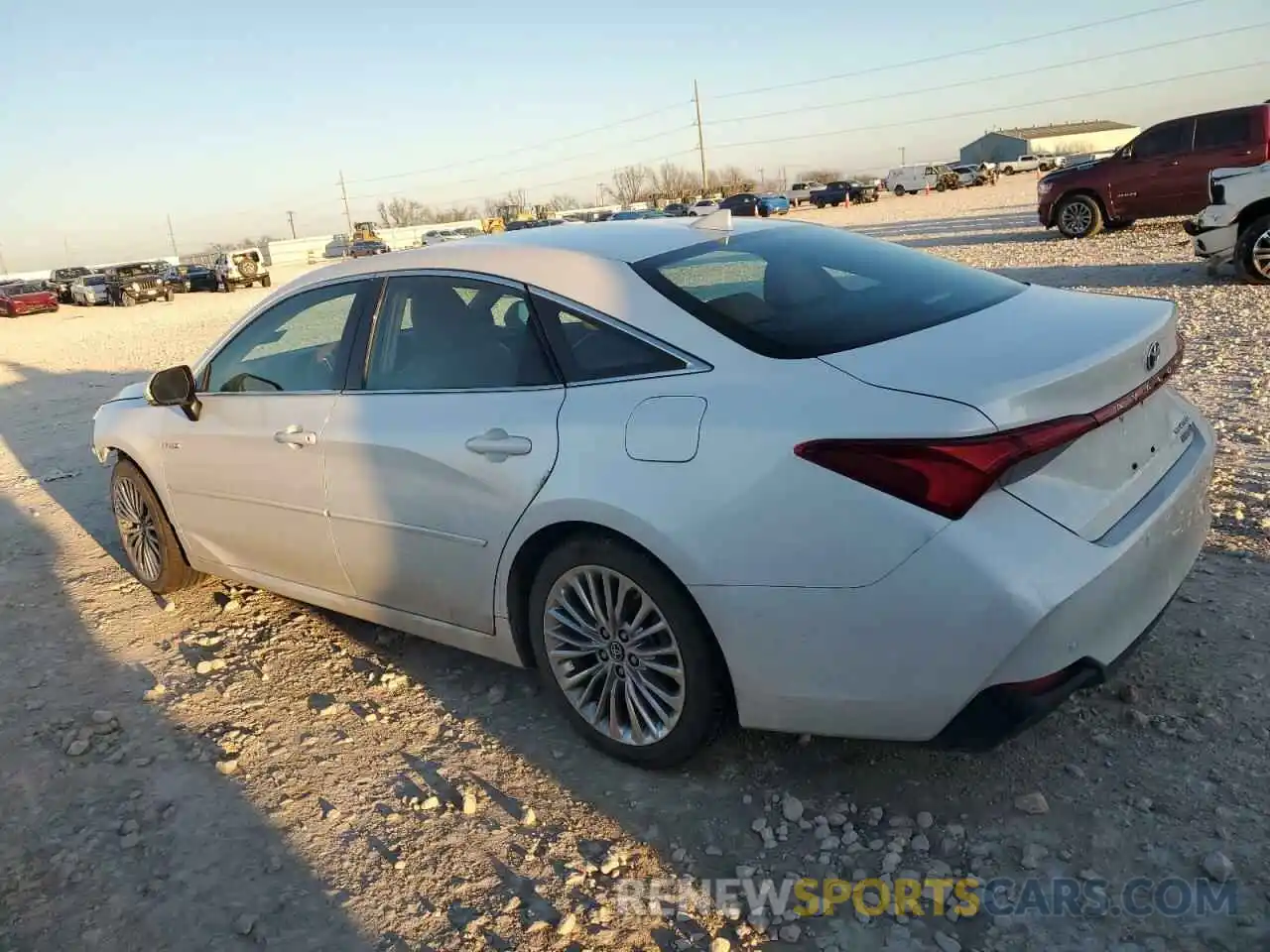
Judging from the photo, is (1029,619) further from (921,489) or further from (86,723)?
(86,723)

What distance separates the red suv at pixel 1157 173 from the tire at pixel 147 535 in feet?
55.9

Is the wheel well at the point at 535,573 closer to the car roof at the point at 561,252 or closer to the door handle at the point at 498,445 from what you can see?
the door handle at the point at 498,445

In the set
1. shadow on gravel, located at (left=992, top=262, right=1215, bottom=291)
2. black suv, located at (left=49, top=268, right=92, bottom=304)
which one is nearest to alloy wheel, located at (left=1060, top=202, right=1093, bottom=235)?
shadow on gravel, located at (left=992, top=262, right=1215, bottom=291)

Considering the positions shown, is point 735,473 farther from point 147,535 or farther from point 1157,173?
point 1157,173

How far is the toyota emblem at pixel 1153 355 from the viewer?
2.57 m

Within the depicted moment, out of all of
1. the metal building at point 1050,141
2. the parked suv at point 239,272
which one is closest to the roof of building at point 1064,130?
the metal building at point 1050,141

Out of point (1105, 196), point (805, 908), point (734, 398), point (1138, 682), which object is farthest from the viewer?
point (1105, 196)

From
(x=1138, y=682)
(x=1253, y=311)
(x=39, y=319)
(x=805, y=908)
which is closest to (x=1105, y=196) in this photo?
(x=1253, y=311)

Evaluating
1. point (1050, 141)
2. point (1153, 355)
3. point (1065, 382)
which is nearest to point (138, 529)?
point (1065, 382)

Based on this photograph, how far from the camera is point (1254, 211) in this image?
1012 centimetres

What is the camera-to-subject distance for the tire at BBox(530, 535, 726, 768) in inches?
101

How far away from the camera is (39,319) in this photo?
3481 centimetres

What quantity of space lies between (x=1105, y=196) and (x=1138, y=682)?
16.6 m

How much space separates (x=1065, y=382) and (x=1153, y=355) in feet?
1.79
